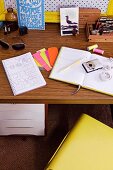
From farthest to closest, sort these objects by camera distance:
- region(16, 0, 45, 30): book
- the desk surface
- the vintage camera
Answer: region(16, 0, 45, 30): book < the vintage camera < the desk surface

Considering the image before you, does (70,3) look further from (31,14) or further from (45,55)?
(45,55)

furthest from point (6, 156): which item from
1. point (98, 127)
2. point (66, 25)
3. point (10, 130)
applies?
point (66, 25)

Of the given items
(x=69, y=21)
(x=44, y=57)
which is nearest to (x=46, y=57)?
(x=44, y=57)

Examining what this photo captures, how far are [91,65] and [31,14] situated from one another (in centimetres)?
49

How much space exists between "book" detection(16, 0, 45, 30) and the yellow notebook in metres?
0.64

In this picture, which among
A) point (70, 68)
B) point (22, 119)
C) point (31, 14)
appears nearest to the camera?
point (70, 68)

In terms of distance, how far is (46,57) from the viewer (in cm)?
130

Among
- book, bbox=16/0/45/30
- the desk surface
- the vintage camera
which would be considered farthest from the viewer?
book, bbox=16/0/45/30

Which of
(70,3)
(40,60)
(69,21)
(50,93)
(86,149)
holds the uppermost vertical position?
(70,3)

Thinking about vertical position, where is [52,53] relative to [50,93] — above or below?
above

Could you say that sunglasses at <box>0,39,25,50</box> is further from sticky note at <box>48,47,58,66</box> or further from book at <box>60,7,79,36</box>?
book at <box>60,7,79,36</box>

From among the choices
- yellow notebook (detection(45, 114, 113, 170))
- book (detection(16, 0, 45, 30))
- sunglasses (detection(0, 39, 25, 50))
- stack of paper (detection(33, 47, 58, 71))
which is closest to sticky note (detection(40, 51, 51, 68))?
stack of paper (detection(33, 47, 58, 71))

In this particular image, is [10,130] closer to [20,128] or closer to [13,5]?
[20,128]

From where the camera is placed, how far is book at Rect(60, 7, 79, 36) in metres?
1.42
